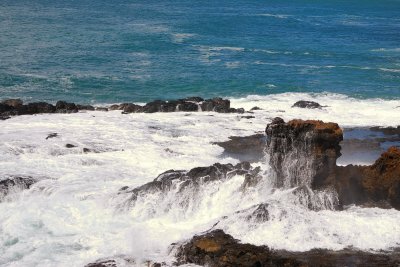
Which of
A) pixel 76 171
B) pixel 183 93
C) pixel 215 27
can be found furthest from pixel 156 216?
pixel 215 27

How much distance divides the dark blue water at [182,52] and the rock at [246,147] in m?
21.7

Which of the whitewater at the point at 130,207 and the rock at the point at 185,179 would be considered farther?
the rock at the point at 185,179

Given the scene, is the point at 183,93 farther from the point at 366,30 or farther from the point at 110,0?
the point at 110,0

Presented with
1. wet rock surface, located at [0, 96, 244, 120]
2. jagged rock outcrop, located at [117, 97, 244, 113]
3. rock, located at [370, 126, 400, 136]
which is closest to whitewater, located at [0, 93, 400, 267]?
wet rock surface, located at [0, 96, 244, 120]

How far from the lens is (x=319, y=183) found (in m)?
25.0

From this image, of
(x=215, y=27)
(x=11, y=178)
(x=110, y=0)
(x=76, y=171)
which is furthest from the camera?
(x=110, y=0)

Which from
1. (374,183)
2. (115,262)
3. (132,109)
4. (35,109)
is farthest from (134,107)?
(115,262)

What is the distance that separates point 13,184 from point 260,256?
44.7 feet

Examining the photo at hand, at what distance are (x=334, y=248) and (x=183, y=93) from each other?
130ft

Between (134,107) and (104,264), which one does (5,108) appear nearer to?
(134,107)

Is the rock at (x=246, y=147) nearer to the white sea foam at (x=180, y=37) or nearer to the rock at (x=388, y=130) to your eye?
the rock at (x=388, y=130)

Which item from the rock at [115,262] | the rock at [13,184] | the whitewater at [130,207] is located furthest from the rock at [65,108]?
the rock at [115,262]

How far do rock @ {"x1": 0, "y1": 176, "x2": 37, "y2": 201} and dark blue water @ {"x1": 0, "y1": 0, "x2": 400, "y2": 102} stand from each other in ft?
88.6

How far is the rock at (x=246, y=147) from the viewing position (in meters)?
33.6
